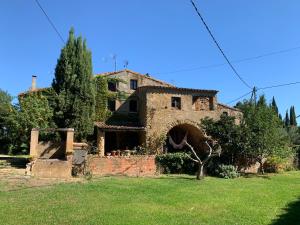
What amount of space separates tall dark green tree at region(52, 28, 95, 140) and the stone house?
6.29 ft

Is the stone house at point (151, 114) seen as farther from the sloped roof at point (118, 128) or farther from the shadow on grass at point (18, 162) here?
the shadow on grass at point (18, 162)

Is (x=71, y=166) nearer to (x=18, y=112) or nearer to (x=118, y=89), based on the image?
(x=18, y=112)

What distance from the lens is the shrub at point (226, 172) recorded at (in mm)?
26994

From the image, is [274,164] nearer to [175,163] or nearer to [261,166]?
[261,166]

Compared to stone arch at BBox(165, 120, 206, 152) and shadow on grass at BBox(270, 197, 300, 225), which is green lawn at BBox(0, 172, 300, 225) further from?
stone arch at BBox(165, 120, 206, 152)

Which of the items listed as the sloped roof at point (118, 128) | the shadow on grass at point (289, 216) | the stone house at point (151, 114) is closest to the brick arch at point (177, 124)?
the stone house at point (151, 114)

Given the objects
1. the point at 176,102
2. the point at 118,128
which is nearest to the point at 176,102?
the point at 176,102

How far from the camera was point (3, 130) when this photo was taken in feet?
121

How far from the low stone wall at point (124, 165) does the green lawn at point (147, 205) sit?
6.32 meters

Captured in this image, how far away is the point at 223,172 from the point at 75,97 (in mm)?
13555

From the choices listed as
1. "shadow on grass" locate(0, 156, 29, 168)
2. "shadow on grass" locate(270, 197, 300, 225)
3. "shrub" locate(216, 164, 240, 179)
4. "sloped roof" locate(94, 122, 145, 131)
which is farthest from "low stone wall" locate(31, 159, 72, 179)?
"shadow on grass" locate(270, 197, 300, 225)

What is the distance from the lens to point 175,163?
28.4 m

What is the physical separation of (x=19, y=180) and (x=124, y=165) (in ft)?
28.0

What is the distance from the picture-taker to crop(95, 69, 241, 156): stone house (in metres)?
32.8
